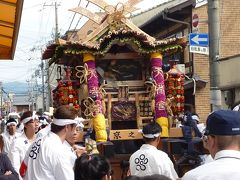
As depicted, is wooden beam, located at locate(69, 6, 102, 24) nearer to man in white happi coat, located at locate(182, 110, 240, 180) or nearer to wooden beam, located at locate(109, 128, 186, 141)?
wooden beam, located at locate(109, 128, 186, 141)

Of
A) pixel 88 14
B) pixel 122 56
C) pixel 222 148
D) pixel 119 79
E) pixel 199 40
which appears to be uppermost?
pixel 88 14

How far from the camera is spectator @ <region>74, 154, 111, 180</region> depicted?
3994mm

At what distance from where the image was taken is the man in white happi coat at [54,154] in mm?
5090

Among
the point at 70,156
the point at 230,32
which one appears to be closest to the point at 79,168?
the point at 70,156

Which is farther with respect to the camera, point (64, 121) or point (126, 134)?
point (126, 134)

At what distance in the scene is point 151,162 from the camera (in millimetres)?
6102

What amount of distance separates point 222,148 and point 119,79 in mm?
8673

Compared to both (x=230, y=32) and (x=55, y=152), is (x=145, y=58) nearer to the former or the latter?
(x=55, y=152)

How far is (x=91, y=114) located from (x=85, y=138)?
0.61m

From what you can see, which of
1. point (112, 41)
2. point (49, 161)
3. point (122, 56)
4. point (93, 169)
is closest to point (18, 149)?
point (112, 41)

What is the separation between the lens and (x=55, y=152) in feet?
17.0

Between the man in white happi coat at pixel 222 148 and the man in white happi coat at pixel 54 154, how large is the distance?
7.13 feet

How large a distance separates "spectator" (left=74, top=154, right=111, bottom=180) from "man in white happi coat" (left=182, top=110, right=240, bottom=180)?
1.05 metres

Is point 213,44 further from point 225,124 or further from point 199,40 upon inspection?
point 225,124
